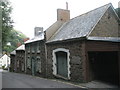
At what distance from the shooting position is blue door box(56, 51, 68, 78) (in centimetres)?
1484

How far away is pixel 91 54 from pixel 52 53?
16.7 feet

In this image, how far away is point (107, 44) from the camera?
40.4 ft

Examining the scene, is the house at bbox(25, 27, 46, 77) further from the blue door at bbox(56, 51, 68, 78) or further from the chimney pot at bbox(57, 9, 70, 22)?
the chimney pot at bbox(57, 9, 70, 22)

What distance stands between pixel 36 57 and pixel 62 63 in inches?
243

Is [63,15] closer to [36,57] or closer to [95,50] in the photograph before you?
[36,57]

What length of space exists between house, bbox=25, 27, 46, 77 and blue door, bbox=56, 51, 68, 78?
8.48 ft

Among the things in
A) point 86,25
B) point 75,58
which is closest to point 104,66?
point 75,58

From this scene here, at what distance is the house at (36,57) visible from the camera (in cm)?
1845

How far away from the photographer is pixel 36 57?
805 inches

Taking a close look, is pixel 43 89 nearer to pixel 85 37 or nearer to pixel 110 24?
pixel 85 37

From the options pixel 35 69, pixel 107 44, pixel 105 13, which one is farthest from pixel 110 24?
pixel 35 69

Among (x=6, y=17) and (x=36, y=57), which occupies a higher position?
(x=6, y=17)

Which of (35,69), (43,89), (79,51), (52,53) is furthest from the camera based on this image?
(35,69)

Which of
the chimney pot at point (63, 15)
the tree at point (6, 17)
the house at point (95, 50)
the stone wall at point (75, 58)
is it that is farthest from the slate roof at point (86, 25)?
the tree at point (6, 17)
